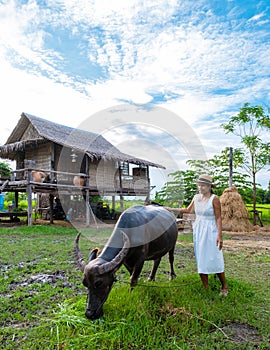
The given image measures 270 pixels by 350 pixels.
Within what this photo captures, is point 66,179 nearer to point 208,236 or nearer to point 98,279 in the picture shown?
point 208,236

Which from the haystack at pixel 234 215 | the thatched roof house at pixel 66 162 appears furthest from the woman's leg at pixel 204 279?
the haystack at pixel 234 215

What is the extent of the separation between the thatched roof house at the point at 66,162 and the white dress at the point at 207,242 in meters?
9.91

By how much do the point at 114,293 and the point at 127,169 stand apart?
1545 centimetres

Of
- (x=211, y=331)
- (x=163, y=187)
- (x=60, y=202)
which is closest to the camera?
(x=211, y=331)

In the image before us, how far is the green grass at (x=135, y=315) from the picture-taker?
283cm

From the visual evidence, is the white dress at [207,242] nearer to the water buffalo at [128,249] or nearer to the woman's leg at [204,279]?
the woman's leg at [204,279]

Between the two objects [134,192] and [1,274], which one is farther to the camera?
[134,192]

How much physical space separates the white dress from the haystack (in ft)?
35.0

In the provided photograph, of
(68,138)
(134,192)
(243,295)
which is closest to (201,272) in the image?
(243,295)

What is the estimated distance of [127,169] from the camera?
18922 millimetres

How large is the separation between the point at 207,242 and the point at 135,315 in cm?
143

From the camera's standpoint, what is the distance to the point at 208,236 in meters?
4.01

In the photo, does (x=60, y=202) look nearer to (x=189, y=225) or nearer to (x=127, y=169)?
(x=127, y=169)

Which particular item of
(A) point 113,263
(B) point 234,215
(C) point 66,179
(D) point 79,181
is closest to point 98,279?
(A) point 113,263
